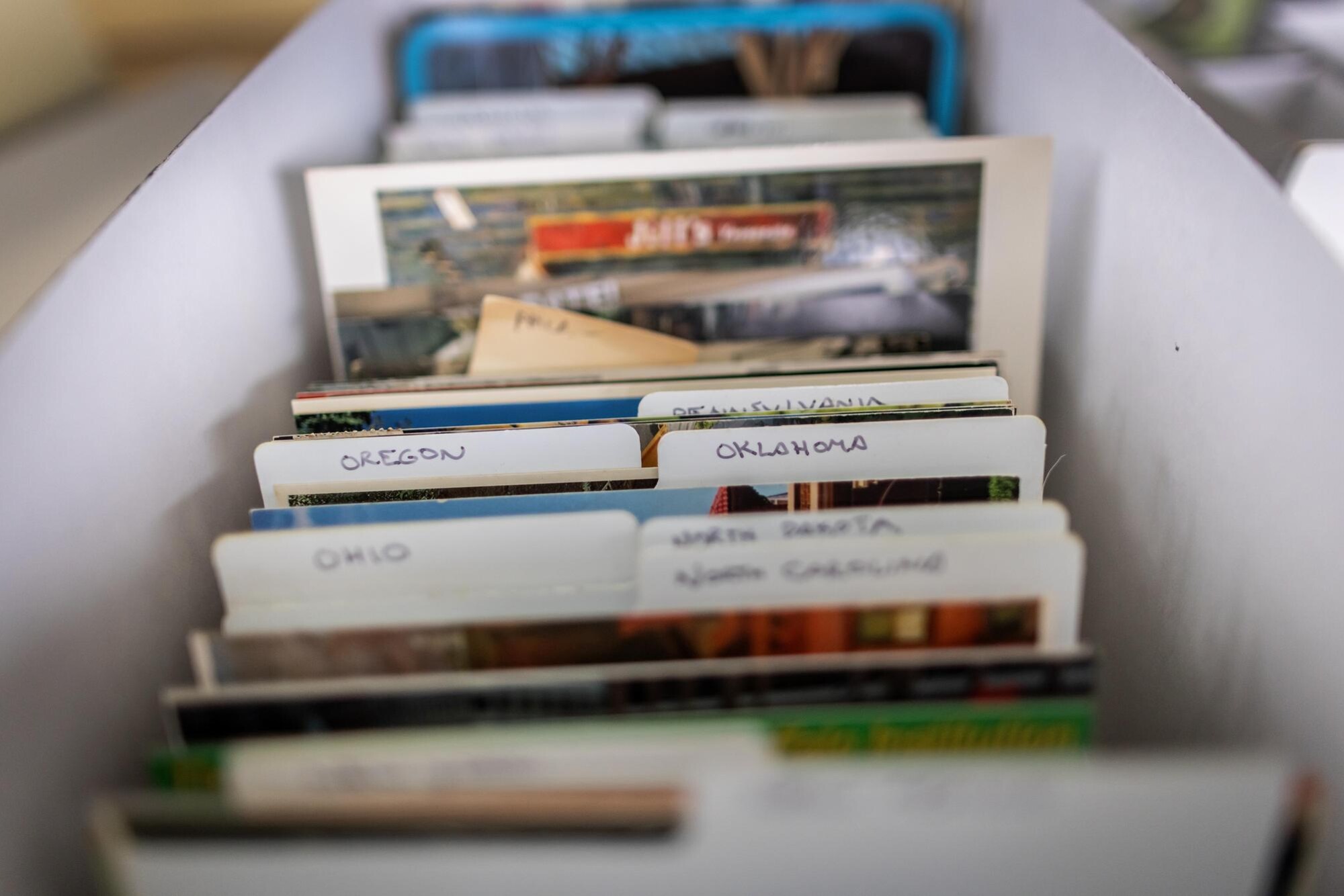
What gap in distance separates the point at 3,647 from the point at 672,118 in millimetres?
696

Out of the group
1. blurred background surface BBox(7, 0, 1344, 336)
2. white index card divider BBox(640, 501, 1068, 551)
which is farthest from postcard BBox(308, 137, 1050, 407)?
white index card divider BBox(640, 501, 1068, 551)

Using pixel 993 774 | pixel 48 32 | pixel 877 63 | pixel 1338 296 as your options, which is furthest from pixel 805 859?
pixel 48 32

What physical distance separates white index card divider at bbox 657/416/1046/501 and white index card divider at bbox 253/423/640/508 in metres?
0.04

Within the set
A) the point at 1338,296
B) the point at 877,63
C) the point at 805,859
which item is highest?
the point at 877,63

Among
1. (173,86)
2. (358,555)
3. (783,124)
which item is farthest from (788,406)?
(173,86)

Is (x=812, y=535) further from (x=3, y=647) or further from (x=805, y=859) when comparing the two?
(x=3, y=647)

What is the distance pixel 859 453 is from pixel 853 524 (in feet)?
0.20

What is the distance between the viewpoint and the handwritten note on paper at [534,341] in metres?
0.65

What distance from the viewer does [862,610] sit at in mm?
394

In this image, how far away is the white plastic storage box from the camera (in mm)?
406

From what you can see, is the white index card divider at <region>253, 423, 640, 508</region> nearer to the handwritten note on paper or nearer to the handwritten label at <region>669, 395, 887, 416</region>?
the handwritten label at <region>669, 395, 887, 416</region>

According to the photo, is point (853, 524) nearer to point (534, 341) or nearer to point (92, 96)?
point (534, 341)

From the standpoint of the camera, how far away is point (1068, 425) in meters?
0.68

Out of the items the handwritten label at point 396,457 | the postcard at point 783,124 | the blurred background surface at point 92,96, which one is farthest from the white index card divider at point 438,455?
the postcard at point 783,124
